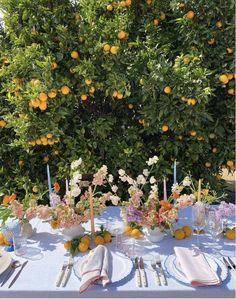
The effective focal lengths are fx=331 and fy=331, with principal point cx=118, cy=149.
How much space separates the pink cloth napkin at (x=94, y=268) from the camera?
4.26 feet

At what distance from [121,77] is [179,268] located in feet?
→ 4.84

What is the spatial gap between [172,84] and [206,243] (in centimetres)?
112

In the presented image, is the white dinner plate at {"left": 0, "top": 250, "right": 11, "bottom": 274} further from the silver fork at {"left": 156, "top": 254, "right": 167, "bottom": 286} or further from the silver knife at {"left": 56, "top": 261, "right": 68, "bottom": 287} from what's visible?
the silver fork at {"left": 156, "top": 254, "right": 167, "bottom": 286}

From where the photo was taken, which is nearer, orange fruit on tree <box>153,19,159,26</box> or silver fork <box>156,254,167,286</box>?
silver fork <box>156,254,167,286</box>

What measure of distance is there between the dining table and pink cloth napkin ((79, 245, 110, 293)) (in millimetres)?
27

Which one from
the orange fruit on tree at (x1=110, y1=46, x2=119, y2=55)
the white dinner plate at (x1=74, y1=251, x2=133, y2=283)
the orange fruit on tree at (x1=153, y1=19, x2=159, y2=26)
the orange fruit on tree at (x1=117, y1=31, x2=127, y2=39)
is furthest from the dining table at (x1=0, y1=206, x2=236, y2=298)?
the orange fruit on tree at (x1=153, y1=19, x2=159, y2=26)

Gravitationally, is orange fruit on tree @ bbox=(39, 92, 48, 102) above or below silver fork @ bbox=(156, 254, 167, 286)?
above

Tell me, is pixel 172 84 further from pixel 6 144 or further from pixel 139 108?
pixel 6 144

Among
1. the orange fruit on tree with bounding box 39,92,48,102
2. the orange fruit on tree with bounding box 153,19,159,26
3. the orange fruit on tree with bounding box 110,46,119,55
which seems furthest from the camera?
the orange fruit on tree with bounding box 153,19,159,26

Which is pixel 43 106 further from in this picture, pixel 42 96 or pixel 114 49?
pixel 114 49

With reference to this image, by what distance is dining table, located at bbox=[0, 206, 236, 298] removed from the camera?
128cm

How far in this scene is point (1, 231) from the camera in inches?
66.7

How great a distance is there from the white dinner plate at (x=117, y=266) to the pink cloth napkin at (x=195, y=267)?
0.74 ft

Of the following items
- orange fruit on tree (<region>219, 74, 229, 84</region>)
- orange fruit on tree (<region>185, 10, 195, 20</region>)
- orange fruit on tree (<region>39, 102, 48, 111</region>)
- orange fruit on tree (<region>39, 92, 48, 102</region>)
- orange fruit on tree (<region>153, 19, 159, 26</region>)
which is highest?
orange fruit on tree (<region>153, 19, 159, 26</region>)
